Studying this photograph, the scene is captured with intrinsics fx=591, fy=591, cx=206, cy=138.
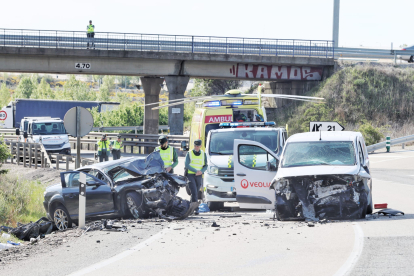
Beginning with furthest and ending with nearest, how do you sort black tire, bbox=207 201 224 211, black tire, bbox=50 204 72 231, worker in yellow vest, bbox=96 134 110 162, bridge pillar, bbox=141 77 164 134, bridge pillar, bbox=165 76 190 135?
bridge pillar, bbox=141 77 164 134 < bridge pillar, bbox=165 76 190 135 < worker in yellow vest, bbox=96 134 110 162 < black tire, bbox=207 201 224 211 < black tire, bbox=50 204 72 231

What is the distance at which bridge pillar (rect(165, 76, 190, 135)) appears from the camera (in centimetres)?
4029

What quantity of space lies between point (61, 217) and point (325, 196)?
17.2 feet

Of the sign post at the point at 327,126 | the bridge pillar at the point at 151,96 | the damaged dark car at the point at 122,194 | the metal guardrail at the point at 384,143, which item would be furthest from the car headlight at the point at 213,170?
the bridge pillar at the point at 151,96

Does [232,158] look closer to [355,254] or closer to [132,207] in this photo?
[132,207]

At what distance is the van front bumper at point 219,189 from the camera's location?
13555 mm

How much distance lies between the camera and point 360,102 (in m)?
43.9

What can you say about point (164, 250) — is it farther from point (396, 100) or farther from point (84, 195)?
point (396, 100)

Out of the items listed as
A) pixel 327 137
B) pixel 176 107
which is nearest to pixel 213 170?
pixel 327 137

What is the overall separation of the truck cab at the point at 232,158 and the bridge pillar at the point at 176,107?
24760mm

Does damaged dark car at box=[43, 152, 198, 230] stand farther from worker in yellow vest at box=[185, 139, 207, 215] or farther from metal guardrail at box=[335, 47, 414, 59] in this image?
metal guardrail at box=[335, 47, 414, 59]

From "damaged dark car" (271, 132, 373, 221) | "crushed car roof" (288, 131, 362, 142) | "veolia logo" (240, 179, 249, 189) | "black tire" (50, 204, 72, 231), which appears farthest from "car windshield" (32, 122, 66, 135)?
"damaged dark car" (271, 132, 373, 221)

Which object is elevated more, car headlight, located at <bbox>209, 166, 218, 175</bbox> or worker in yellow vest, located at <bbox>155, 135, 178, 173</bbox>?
Answer: worker in yellow vest, located at <bbox>155, 135, 178, 173</bbox>

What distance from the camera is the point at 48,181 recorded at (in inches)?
904

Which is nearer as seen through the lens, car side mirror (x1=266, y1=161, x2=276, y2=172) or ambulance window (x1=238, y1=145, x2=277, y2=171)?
car side mirror (x1=266, y1=161, x2=276, y2=172)
